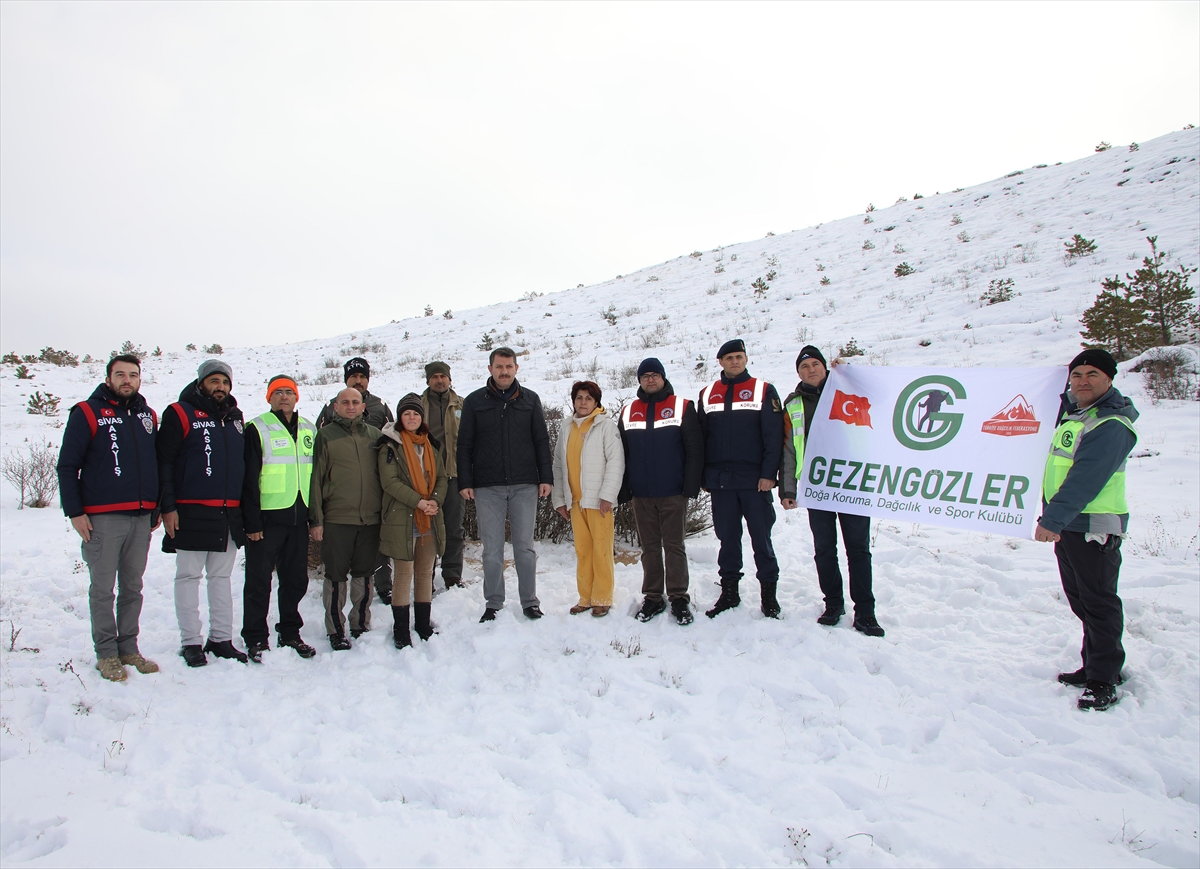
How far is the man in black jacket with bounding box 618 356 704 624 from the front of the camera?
513 cm

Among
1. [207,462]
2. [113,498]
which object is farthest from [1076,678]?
[113,498]

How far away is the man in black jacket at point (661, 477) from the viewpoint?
16.8 ft

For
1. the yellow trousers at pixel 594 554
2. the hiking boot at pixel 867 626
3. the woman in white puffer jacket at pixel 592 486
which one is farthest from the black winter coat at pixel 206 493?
the hiking boot at pixel 867 626

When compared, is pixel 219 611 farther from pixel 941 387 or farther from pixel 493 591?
pixel 941 387

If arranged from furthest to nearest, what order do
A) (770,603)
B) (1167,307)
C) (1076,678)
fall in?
(1167,307), (770,603), (1076,678)

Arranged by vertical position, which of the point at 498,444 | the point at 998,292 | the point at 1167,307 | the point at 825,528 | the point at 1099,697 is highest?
the point at 998,292

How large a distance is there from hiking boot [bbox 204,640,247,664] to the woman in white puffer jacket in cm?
262

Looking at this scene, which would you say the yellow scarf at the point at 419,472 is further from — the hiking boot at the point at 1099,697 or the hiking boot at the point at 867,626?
the hiking boot at the point at 1099,697

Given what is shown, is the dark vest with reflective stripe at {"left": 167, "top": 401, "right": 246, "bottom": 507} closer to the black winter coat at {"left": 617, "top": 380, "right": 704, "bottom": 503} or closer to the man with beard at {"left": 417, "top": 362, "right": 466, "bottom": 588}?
the man with beard at {"left": 417, "top": 362, "right": 466, "bottom": 588}

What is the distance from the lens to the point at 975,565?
19.6ft

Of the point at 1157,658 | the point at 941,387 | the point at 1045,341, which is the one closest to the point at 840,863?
the point at 1157,658

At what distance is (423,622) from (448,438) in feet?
5.63

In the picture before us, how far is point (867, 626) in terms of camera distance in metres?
4.66

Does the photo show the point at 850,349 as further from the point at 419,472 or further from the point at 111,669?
the point at 111,669
